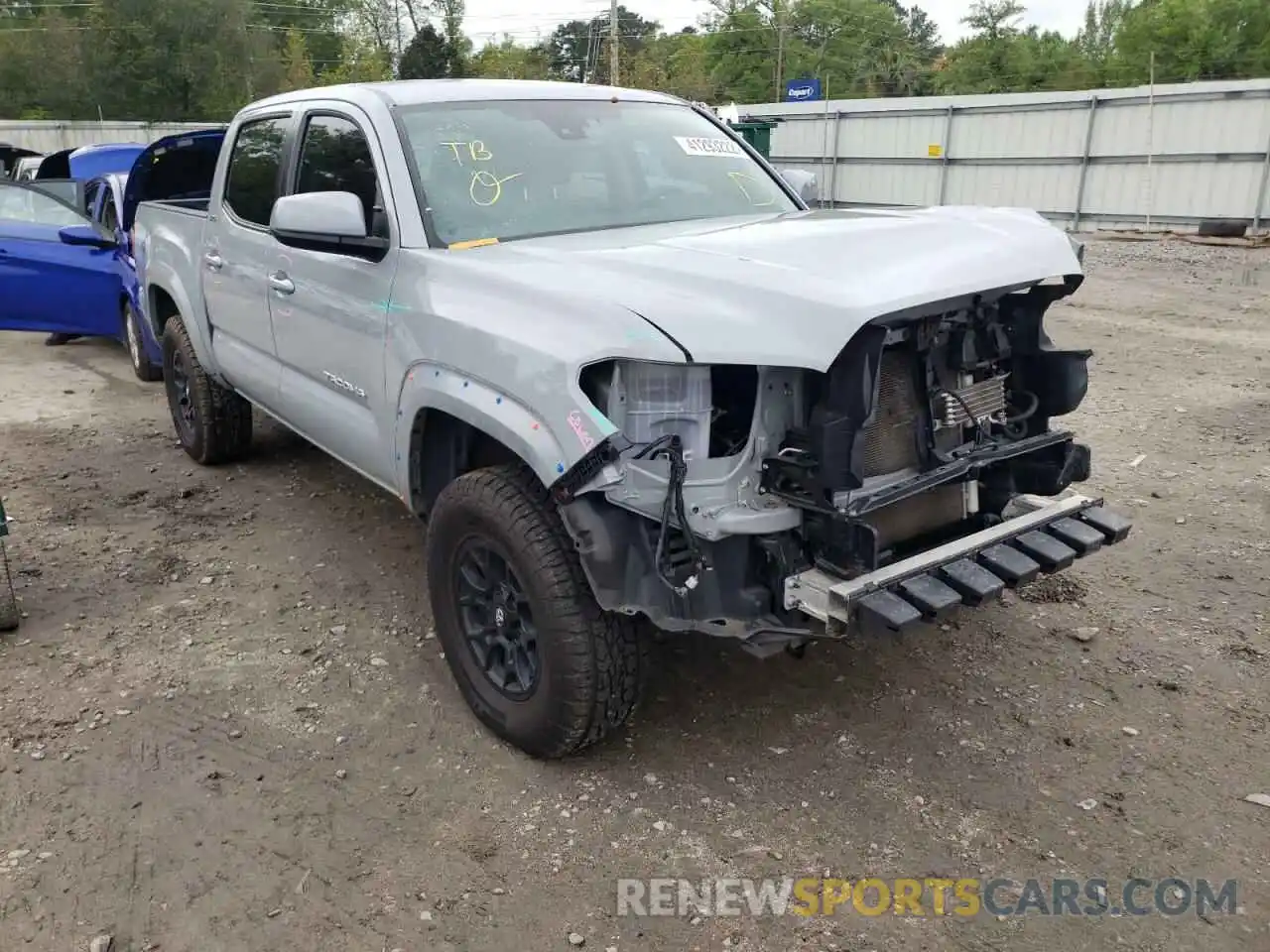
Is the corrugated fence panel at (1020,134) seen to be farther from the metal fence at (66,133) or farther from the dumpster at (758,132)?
the metal fence at (66,133)

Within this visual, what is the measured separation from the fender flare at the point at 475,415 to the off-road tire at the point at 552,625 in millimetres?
161

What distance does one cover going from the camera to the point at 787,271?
8.88ft

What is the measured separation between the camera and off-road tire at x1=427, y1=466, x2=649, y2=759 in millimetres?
2904

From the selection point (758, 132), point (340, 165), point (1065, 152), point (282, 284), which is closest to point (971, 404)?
point (340, 165)

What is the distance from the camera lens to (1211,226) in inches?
676

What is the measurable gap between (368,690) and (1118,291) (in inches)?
430

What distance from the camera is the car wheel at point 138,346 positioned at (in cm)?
832

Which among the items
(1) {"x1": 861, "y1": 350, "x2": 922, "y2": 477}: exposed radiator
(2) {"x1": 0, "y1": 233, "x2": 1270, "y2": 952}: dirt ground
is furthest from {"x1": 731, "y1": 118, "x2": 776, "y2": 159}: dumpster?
(1) {"x1": 861, "y1": 350, "x2": 922, "y2": 477}: exposed radiator

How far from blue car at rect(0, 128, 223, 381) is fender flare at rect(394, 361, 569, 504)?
515 centimetres

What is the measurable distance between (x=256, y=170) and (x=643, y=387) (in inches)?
116

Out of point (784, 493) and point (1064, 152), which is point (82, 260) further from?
point (1064, 152)

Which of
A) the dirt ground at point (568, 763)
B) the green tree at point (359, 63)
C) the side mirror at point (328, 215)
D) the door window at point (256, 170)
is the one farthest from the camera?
the green tree at point (359, 63)

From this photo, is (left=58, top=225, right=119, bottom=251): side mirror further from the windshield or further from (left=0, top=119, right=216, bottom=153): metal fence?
(left=0, top=119, right=216, bottom=153): metal fence

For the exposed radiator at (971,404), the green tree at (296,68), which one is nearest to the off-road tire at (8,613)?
the exposed radiator at (971,404)
